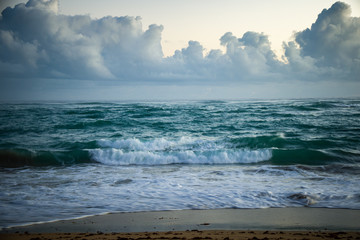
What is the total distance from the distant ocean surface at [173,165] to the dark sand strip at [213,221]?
12.9 inches

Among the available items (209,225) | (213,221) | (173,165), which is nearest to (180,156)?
(173,165)

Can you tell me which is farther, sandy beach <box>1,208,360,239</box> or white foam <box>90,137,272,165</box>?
white foam <box>90,137,272,165</box>

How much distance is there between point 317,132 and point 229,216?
1327 cm

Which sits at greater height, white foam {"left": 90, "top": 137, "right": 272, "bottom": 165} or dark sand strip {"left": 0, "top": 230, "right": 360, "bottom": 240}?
dark sand strip {"left": 0, "top": 230, "right": 360, "bottom": 240}

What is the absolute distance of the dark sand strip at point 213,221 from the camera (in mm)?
4055

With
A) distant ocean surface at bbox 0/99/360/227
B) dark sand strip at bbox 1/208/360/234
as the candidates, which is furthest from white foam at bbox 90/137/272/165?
dark sand strip at bbox 1/208/360/234

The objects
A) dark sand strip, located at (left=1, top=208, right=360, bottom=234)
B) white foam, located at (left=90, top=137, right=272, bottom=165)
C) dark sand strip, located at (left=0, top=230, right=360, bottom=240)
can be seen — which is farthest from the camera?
white foam, located at (left=90, top=137, right=272, bottom=165)

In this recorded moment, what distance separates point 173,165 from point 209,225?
6146 mm

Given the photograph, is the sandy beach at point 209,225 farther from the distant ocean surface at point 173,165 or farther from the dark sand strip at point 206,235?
the distant ocean surface at point 173,165

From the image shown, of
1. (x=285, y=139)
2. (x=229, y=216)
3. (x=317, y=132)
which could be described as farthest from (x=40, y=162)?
(x=317, y=132)

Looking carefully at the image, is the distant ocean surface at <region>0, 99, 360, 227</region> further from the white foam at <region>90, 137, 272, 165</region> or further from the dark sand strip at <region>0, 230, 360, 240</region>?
the dark sand strip at <region>0, 230, 360, 240</region>

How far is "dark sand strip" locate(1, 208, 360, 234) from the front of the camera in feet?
13.3

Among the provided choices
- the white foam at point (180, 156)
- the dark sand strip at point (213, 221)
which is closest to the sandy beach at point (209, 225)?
the dark sand strip at point (213, 221)

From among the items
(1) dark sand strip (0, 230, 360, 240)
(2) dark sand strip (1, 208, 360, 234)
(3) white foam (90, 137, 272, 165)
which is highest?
(1) dark sand strip (0, 230, 360, 240)
